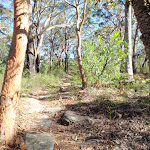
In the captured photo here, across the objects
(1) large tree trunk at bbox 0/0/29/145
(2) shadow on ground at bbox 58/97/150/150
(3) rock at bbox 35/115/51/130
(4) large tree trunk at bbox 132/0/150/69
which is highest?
(4) large tree trunk at bbox 132/0/150/69

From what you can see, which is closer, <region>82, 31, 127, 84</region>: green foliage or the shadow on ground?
the shadow on ground

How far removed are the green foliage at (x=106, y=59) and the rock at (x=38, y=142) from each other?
12.1 ft

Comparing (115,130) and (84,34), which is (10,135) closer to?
(115,130)

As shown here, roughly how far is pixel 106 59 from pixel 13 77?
4034mm

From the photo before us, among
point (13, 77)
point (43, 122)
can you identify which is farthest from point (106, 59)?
point (13, 77)

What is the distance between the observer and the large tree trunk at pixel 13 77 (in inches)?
75.6

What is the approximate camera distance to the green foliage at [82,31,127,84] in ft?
16.7

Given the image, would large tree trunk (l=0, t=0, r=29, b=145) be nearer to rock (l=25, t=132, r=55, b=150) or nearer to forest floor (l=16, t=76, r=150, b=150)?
rock (l=25, t=132, r=55, b=150)

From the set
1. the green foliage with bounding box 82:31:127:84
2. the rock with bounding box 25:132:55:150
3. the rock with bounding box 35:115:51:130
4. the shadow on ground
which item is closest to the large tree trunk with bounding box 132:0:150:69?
the shadow on ground

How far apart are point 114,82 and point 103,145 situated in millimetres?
3814

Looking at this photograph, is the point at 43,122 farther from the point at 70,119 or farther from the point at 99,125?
the point at 99,125

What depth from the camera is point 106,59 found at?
5.34 metres

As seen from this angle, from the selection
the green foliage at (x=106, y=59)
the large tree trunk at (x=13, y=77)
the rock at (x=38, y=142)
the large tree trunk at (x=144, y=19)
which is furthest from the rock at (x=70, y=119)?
the green foliage at (x=106, y=59)

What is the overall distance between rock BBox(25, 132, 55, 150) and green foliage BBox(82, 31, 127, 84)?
3701 millimetres
